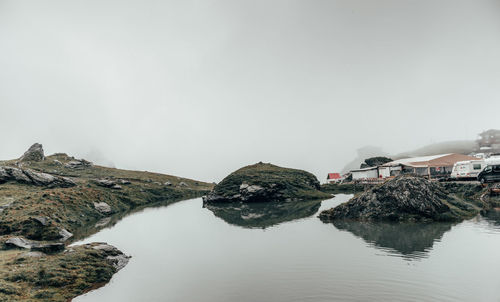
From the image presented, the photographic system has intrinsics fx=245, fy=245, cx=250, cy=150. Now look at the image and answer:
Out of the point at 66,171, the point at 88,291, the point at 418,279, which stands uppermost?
the point at 66,171

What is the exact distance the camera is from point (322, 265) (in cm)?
2517

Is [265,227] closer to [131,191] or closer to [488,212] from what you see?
[488,212]

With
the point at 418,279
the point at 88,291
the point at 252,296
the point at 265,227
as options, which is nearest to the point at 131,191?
the point at 265,227

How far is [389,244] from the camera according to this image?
3141cm

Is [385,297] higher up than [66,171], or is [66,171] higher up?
[66,171]

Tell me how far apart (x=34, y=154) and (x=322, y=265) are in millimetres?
154727

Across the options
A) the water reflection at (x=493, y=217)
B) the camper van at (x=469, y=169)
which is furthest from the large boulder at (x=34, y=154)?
the camper van at (x=469, y=169)

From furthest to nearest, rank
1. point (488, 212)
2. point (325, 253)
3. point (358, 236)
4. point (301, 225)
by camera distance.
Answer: point (301, 225) < point (488, 212) < point (358, 236) < point (325, 253)

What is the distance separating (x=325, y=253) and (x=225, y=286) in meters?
13.3

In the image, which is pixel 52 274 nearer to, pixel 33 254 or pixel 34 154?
pixel 33 254

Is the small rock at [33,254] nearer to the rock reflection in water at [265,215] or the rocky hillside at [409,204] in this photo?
the rock reflection in water at [265,215]

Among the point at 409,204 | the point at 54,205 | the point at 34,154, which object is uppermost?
the point at 34,154

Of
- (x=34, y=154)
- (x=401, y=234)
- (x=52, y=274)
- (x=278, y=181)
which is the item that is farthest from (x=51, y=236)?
(x=34, y=154)

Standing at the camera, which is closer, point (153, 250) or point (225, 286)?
point (225, 286)
